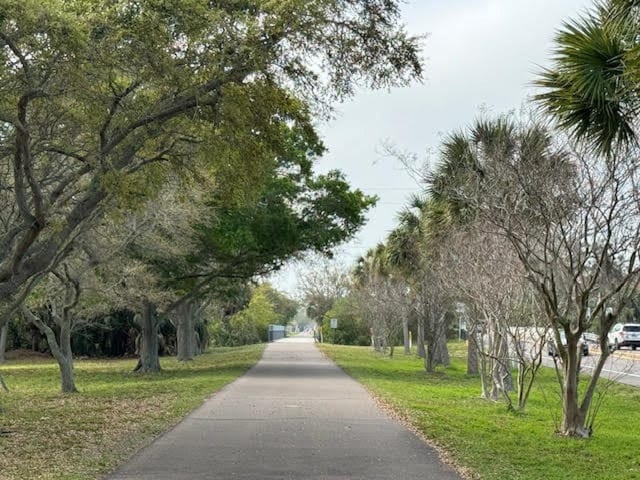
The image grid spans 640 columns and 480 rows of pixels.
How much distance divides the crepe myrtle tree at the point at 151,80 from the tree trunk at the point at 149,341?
60.9ft

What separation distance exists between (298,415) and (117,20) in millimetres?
8445

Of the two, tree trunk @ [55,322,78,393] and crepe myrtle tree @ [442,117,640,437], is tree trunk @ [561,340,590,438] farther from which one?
tree trunk @ [55,322,78,393]

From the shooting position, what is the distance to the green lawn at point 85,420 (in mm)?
9430

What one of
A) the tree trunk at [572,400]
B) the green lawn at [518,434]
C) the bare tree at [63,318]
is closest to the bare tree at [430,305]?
the green lawn at [518,434]

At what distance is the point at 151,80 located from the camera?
9.81 m

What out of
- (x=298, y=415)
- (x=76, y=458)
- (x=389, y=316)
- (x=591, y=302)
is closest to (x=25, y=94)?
(x=76, y=458)

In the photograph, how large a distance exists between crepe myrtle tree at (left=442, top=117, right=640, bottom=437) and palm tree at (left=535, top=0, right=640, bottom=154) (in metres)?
1.31

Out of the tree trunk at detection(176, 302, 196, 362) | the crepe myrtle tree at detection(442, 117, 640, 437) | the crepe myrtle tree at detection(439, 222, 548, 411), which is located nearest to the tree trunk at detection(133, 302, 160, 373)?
the tree trunk at detection(176, 302, 196, 362)

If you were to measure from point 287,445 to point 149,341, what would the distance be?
2100 centimetres

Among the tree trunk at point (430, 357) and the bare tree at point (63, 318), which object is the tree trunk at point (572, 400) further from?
the tree trunk at point (430, 357)

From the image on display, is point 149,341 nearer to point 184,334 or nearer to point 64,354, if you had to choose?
point 64,354

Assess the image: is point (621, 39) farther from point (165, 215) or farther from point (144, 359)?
point (144, 359)

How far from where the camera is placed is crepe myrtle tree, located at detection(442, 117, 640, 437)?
11.0 metres

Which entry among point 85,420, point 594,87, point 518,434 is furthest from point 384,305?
point 594,87
